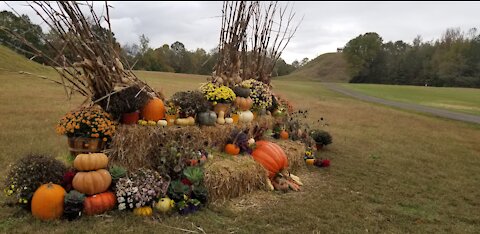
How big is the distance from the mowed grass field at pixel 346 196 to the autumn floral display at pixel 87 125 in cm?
89

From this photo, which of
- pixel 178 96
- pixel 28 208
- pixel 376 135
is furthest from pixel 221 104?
pixel 376 135

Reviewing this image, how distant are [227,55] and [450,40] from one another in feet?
219

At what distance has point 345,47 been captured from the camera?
7219 centimetres

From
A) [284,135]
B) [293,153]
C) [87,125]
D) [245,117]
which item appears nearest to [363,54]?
[284,135]

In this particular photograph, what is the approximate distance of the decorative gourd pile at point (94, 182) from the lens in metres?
4.18

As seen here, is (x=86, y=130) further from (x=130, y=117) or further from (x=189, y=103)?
(x=189, y=103)

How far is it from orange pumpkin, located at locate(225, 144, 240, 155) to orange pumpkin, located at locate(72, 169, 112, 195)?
1960mm

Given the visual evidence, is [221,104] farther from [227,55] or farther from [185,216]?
[185,216]

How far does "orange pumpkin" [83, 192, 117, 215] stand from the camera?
13.6 ft

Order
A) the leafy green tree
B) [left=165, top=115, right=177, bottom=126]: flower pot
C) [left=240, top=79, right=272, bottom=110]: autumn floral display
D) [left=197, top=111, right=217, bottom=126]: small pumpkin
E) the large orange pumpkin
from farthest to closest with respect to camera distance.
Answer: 1. the leafy green tree
2. [left=240, top=79, right=272, bottom=110]: autumn floral display
3. the large orange pumpkin
4. [left=197, top=111, right=217, bottom=126]: small pumpkin
5. [left=165, top=115, right=177, bottom=126]: flower pot

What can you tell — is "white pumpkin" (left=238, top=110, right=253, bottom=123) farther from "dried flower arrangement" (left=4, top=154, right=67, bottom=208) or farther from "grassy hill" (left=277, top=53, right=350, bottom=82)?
"grassy hill" (left=277, top=53, right=350, bottom=82)

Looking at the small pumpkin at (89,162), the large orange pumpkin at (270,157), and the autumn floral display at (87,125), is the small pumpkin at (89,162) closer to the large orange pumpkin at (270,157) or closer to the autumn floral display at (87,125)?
the autumn floral display at (87,125)

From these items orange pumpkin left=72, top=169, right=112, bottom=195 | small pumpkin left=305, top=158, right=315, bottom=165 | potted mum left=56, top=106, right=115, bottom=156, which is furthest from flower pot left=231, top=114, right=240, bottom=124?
orange pumpkin left=72, top=169, right=112, bottom=195

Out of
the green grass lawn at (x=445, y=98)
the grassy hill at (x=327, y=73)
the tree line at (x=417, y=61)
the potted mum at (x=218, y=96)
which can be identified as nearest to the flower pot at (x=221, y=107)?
the potted mum at (x=218, y=96)
